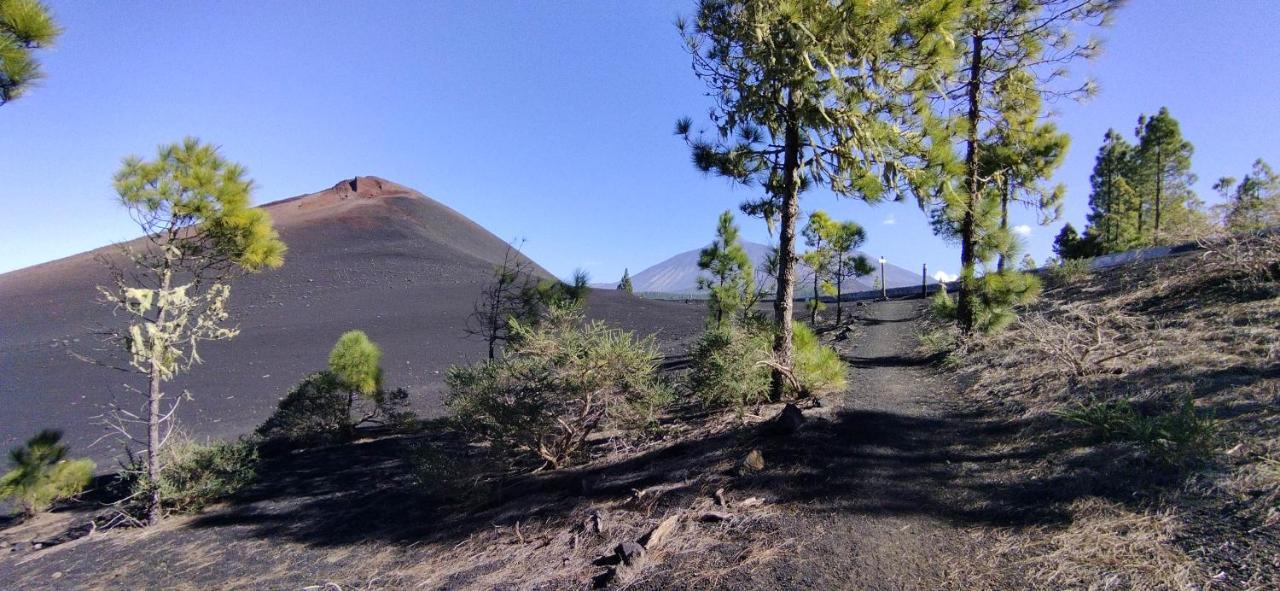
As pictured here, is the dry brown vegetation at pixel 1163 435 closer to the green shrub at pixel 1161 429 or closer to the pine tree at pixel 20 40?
the green shrub at pixel 1161 429

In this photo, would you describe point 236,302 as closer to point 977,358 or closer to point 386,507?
point 386,507

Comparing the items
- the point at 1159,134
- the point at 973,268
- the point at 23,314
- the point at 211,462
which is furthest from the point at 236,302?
the point at 1159,134

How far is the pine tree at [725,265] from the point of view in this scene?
12867 millimetres

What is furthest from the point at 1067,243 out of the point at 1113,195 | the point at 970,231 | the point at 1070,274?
the point at 970,231

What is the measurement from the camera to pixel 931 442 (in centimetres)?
476

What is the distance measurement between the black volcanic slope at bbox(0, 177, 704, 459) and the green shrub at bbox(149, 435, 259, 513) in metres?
1.30

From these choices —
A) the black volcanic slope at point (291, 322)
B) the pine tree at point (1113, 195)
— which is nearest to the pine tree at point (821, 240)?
the black volcanic slope at point (291, 322)

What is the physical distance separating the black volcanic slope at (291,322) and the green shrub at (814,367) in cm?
858

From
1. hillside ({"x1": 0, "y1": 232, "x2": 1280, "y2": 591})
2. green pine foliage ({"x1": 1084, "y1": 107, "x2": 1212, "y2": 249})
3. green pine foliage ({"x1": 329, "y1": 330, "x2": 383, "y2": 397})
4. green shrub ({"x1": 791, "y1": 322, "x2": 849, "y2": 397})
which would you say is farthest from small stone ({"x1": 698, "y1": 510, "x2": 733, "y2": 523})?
green pine foliage ({"x1": 1084, "y1": 107, "x2": 1212, "y2": 249})

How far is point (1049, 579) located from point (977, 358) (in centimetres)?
617

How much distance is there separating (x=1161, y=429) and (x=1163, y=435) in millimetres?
56

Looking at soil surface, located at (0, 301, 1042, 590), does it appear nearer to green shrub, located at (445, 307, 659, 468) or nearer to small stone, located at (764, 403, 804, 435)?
small stone, located at (764, 403, 804, 435)

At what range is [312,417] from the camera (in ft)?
34.4

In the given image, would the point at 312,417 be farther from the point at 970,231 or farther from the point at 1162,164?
the point at 1162,164
